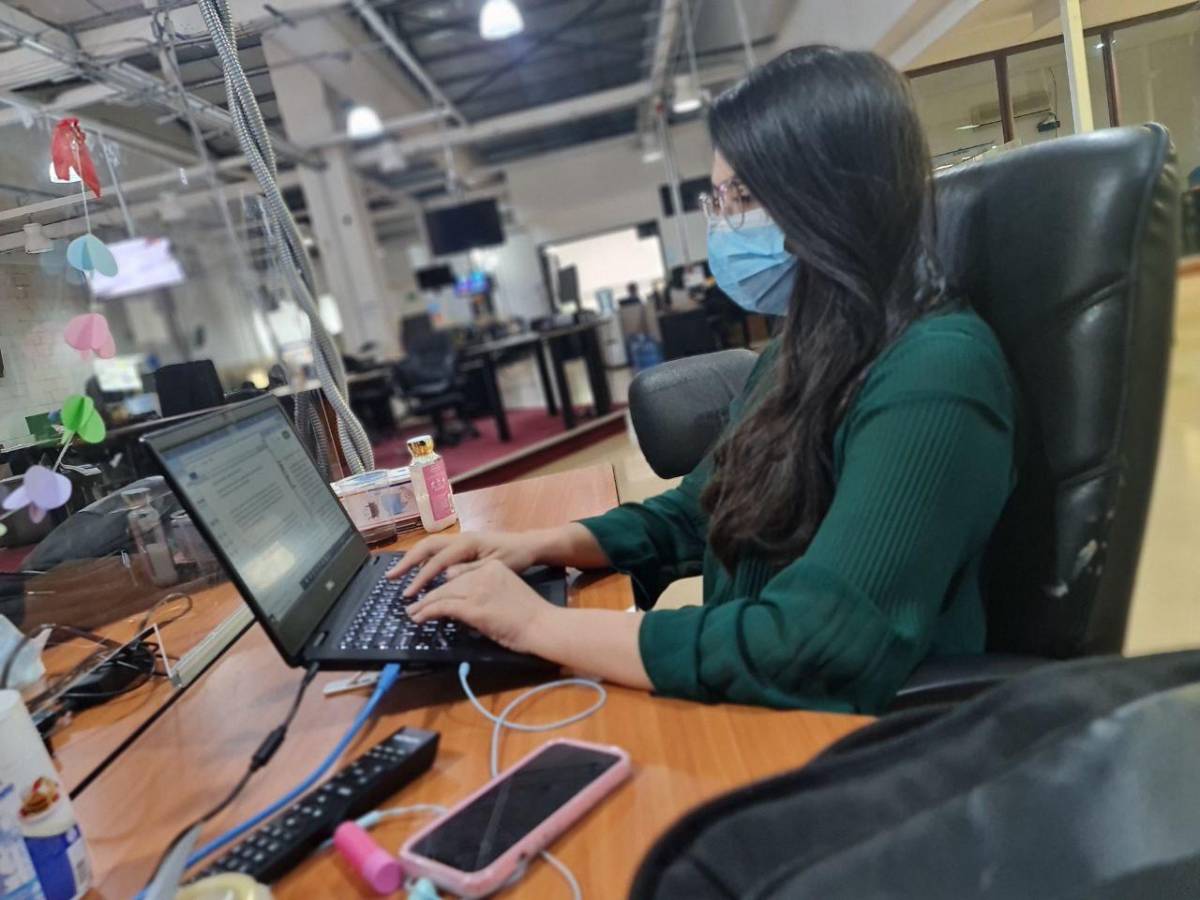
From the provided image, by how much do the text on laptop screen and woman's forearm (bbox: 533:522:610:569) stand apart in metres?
0.29

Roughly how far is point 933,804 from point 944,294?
20.9 inches

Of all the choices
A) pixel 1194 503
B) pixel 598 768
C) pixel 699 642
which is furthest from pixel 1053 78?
pixel 598 768

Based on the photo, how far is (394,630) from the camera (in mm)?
881

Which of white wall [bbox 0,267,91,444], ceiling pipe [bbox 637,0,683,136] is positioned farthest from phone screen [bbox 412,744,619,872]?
ceiling pipe [bbox 637,0,683,136]

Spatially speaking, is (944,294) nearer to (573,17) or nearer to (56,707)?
(56,707)

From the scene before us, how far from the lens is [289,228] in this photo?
1.60 m

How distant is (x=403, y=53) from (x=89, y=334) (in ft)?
22.0

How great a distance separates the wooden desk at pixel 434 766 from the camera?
562 millimetres

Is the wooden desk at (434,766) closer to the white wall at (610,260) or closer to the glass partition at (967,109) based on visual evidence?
the glass partition at (967,109)

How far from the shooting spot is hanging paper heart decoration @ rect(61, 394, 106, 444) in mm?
1032

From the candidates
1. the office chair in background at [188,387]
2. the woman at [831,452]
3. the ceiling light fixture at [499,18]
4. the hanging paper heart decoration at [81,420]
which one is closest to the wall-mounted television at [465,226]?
→ the ceiling light fixture at [499,18]

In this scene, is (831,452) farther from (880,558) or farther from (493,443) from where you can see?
(493,443)

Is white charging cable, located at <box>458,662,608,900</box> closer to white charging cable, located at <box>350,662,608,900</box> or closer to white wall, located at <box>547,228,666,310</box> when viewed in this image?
white charging cable, located at <box>350,662,608,900</box>

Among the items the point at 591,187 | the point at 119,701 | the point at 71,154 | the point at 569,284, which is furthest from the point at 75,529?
the point at 591,187
